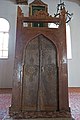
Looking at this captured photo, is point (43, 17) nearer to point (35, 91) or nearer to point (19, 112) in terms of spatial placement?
point (35, 91)

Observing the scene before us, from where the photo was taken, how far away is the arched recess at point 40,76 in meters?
2.98

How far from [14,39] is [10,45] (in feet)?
1.00

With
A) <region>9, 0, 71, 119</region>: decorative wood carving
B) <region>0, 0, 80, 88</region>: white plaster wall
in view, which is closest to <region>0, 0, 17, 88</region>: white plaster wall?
<region>0, 0, 80, 88</region>: white plaster wall

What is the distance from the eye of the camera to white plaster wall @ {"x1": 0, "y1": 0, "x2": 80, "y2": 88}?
654 centimetres

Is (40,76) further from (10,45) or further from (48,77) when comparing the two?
(10,45)

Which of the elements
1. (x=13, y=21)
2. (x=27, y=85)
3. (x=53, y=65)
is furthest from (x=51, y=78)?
(x=13, y=21)

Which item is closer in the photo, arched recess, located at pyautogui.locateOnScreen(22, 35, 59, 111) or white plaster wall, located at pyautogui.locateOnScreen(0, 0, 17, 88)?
arched recess, located at pyautogui.locateOnScreen(22, 35, 59, 111)

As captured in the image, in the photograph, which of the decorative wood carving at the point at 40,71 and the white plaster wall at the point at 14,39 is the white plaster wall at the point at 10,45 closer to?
the white plaster wall at the point at 14,39

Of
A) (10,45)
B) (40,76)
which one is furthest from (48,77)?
(10,45)

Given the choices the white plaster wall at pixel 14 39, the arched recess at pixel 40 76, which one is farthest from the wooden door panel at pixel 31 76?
the white plaster wall at pixel 14 39

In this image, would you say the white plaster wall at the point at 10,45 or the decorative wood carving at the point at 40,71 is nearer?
the decorative wood carving at the point at 40,71

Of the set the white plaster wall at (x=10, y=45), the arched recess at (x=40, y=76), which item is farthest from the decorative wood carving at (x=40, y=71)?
the white plaster wall at (x=10, y=45)

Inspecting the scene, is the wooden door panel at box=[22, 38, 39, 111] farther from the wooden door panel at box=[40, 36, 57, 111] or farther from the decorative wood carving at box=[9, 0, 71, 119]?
the wooden door panel at box=[40, 36, 57, 111]

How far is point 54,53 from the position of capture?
123 inches
